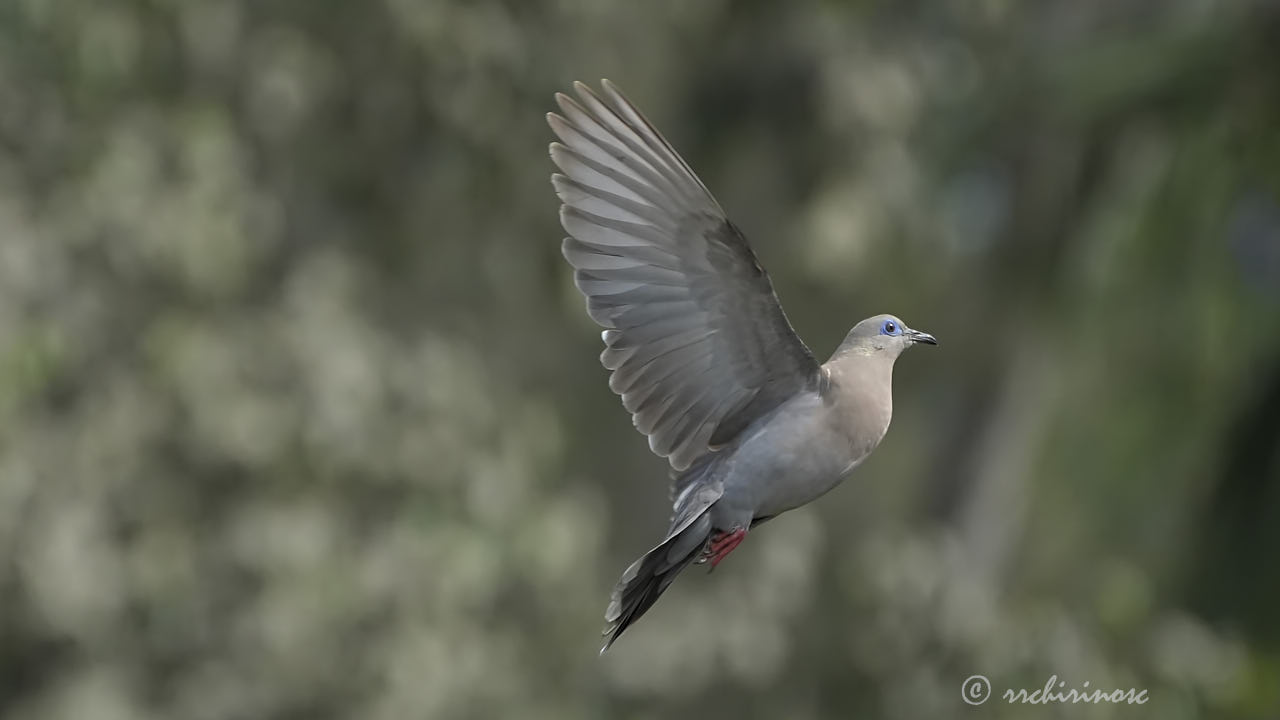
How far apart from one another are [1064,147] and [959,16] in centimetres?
86

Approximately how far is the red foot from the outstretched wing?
260 mm

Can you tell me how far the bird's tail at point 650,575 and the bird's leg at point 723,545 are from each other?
2 cm

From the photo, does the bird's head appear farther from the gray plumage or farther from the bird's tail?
the bird's tail

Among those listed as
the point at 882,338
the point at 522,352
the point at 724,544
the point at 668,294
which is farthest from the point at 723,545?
the point at 522,352

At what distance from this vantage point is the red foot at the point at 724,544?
2.47 m

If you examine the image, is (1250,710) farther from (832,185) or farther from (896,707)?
(832,185)

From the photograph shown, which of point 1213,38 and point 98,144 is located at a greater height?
point 98,144

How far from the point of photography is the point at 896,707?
868 cm

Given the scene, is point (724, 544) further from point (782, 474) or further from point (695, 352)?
point (695, 352)

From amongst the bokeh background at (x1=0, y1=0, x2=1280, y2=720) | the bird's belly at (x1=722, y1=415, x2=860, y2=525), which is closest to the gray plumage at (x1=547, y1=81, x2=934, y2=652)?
the bird's belly at (x1=722, y1=415, x2=860, y2=525)

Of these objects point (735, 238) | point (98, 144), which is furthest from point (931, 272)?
point (735, 238)

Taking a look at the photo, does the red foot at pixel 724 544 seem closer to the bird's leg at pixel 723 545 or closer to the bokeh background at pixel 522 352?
the bird's leg at pixel 723 545

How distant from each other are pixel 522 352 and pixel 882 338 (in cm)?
627

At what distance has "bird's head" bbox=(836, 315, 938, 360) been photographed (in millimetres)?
2559
